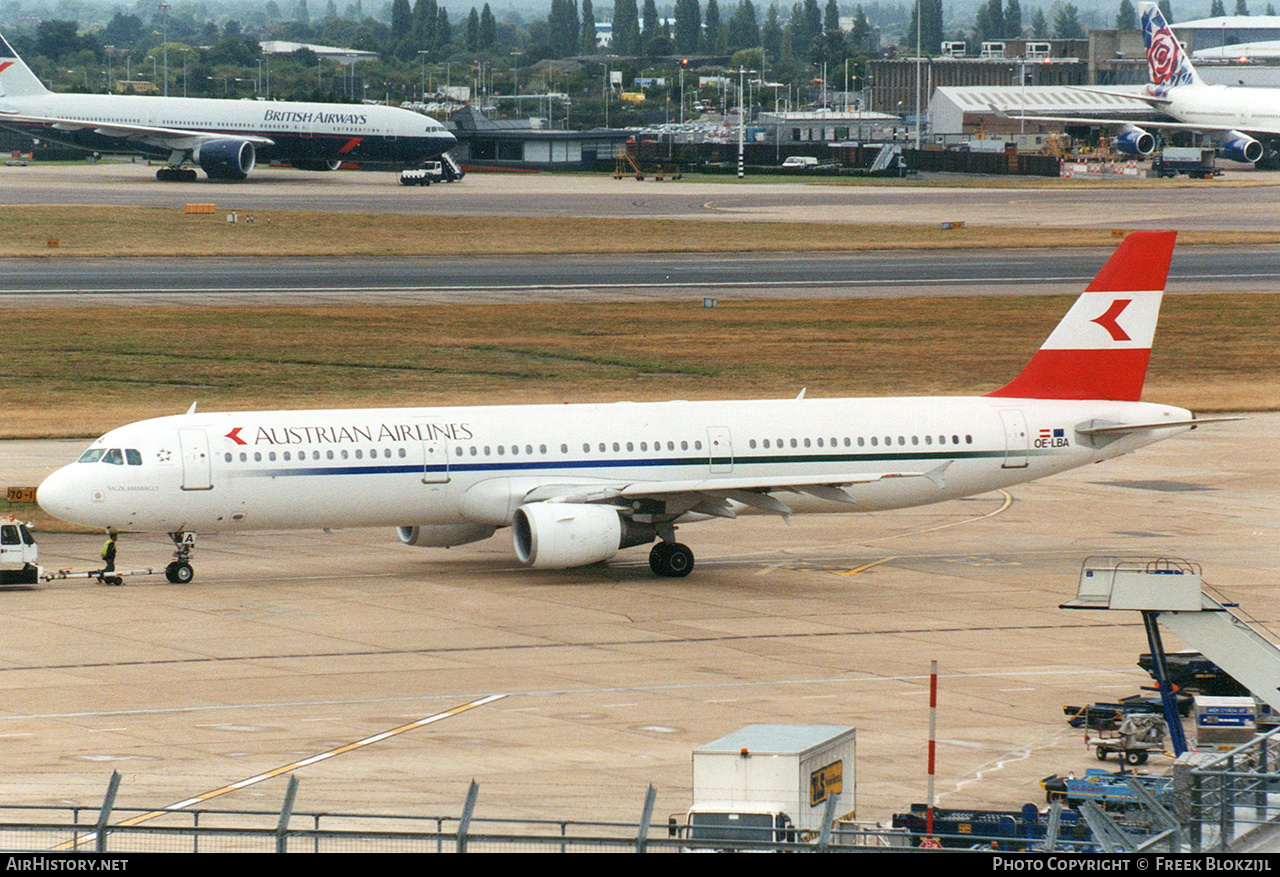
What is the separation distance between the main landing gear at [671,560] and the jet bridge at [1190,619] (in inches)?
650

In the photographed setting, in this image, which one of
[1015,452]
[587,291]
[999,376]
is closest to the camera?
[1015,452]

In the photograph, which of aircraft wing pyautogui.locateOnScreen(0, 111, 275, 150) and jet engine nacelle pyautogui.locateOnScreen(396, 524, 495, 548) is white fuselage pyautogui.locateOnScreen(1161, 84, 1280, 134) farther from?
jet engine nacelle pyautogui.locateOnScreen(396, 524, 495, 548)

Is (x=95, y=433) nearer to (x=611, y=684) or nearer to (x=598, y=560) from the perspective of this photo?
(x=598, y=560)

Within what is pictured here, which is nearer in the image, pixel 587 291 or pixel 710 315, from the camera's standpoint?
pixel 710 315

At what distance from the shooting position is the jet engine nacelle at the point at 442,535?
4606 centimetres

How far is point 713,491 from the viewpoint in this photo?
1700 inches

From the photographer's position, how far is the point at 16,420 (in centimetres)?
6744

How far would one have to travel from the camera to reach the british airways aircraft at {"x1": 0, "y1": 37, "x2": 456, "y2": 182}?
159 metres

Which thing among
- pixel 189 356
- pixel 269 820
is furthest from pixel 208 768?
pixel 189 356

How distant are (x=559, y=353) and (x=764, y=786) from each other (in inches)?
2290

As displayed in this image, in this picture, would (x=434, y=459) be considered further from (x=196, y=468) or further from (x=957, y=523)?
(x=957, y=523)

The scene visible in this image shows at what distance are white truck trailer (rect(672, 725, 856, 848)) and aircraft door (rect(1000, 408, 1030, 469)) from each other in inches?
929

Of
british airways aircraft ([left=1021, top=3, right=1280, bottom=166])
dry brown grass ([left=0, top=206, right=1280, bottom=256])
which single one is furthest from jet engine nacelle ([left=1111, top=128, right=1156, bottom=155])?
dry brown grass ([left=0, top=206, right=1280, bottom=256])
